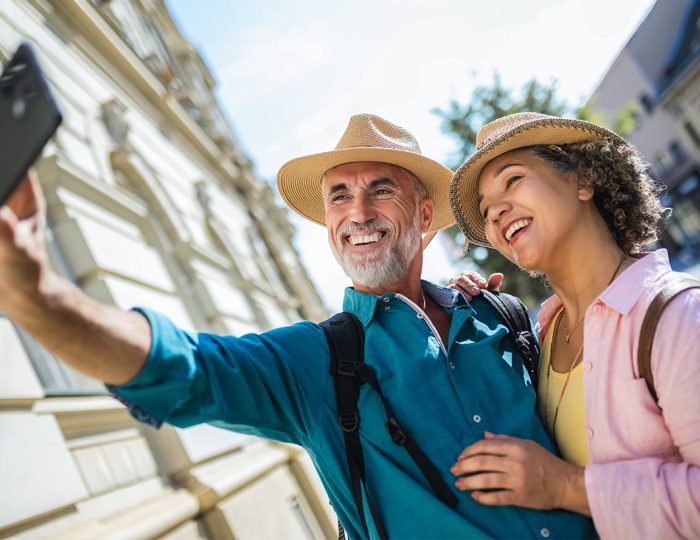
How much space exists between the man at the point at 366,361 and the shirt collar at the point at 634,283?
0.46m

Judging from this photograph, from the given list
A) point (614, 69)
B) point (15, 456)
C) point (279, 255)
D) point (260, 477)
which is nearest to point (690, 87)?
point (614, 69)

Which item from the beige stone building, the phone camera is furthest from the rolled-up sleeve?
the beige stone building

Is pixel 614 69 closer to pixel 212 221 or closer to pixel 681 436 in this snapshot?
pixel 212 221

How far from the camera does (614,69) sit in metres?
36.8

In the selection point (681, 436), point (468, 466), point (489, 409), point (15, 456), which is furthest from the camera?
point (15, 456)

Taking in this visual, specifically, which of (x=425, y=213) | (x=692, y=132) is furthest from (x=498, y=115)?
(x=692, y=132)

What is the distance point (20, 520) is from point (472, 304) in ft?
7.22

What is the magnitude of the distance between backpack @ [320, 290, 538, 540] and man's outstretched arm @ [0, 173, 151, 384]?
732 mm

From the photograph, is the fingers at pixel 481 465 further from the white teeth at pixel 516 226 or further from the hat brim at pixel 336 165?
the hat brim at pixel 336 165

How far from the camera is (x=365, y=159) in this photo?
2.49m

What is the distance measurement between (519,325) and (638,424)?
0.86 meters

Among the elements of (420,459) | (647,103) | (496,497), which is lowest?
(496,497)

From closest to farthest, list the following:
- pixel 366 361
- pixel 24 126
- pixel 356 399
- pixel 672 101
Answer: pixel 24 126 < pixel 356 399 < pixel 366 361 < pixel 672 101

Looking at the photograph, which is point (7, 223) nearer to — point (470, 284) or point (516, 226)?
point (516, 226)
